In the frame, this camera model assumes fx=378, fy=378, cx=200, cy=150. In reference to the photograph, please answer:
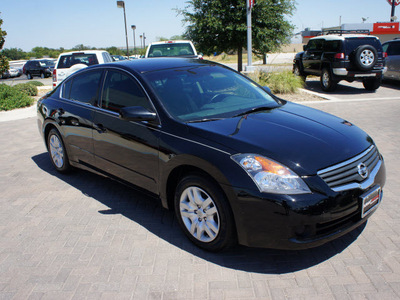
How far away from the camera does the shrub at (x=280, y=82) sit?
1315 centimetres

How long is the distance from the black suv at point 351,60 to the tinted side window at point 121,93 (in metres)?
10.2

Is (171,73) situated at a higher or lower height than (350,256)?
higher

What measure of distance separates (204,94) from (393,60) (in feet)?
40.8

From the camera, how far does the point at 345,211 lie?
3.01 metres

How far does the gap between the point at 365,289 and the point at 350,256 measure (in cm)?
48

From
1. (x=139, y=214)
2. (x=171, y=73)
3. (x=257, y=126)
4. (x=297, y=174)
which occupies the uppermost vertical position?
(x=171, y=73)

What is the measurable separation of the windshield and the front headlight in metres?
0.87

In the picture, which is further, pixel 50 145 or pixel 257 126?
pixel 50 145

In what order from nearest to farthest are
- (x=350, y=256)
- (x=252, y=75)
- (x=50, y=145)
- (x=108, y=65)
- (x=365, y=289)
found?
(x=365, y=289)
(x=350, y=256)
(x=108, y=65)
(x=50, y=145)
(x=252, y=75)

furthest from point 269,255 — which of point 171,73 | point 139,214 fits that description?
point 171,73

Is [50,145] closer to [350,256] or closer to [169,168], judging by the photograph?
[169,168]

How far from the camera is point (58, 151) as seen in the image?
5.61 metres

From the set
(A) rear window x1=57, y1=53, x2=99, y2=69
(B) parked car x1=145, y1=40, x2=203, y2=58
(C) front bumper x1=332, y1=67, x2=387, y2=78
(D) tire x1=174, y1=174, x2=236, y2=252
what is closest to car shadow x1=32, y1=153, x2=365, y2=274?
(D) tire x1=174, y1=174, x2=236, y2=252

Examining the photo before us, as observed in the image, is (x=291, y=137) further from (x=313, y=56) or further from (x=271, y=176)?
(x=313, y=56)
